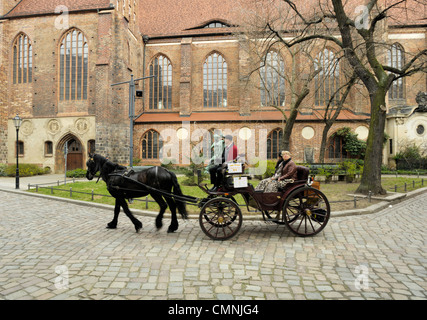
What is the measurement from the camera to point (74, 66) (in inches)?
960

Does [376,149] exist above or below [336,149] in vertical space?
below

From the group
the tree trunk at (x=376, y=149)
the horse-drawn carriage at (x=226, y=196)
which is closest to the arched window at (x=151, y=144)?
the tree trunk at (x=376, y=149)

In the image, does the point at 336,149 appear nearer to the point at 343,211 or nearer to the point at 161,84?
the point at 161,84

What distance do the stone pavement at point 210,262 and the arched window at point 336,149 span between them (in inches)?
817

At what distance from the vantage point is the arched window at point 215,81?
94.4 feet

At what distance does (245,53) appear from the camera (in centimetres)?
2666

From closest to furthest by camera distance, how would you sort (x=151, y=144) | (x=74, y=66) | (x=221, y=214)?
(x=221, y=214) → (x=74, y=66) → (x=151, y=144)

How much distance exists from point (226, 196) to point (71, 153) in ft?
78.4

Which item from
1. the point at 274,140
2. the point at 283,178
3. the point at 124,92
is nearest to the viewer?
the point at 283,178

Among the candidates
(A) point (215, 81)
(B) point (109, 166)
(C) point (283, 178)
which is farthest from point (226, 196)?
(A) point (215, 81)

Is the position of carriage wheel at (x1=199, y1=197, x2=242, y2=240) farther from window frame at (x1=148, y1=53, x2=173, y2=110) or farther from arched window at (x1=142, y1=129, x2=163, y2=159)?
window frame at (x1=148, y1=53, x2=173, y2=110)

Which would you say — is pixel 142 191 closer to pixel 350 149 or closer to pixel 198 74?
pixel 350 149
